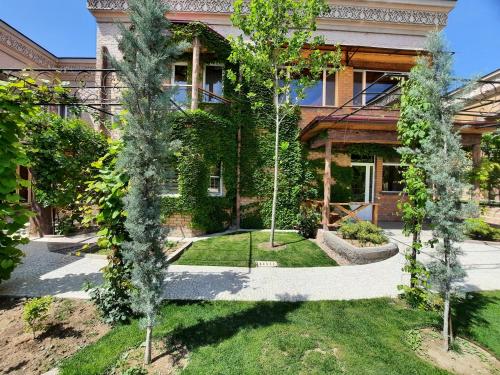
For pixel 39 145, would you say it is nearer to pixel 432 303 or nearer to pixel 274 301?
pixel 274 301

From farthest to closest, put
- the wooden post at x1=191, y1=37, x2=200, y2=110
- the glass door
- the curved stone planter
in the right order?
the glass door → the wooden post at x1=191, y1=37, x2=200, y2=110 → the curved stone planter

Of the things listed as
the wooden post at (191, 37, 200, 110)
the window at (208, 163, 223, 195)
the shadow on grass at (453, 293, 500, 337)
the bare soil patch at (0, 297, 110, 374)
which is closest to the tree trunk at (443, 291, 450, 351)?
the shadow on grass at (453, 293, 500, 337)

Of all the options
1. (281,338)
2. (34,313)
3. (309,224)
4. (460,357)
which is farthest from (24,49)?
(460,357)

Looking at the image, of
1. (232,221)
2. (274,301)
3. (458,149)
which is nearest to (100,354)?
(274,301)

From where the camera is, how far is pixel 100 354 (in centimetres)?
281

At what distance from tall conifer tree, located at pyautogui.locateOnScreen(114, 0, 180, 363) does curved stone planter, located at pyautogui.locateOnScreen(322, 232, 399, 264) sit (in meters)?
5.30

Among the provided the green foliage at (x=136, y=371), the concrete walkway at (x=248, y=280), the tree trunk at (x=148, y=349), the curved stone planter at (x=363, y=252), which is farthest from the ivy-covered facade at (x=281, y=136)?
the green foliage at (x=136, y=371)

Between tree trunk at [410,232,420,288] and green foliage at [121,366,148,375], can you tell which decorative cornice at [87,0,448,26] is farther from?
green foliage at [121,366,148,375]

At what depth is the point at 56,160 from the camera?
23.8 ft

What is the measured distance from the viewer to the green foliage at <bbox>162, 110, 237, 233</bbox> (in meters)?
8.73

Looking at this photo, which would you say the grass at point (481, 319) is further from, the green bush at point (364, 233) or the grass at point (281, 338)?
the green bush at point (364, 233)

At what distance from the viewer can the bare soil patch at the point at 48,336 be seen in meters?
2.69

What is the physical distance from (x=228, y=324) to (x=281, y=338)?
823 mm

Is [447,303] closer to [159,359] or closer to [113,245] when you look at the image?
[159,359]
